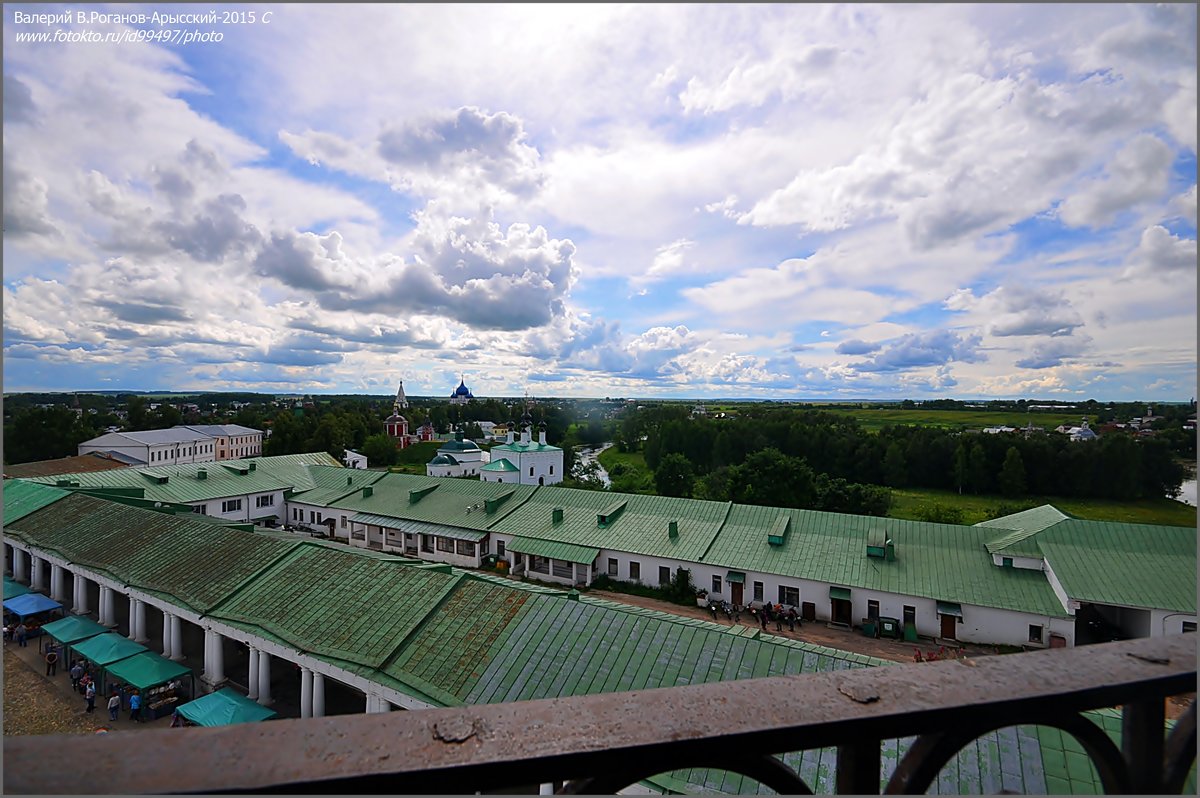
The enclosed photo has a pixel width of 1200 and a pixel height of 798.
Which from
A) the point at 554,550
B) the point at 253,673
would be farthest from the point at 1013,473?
the point at 253,673

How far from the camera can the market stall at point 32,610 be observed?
67.3 ft

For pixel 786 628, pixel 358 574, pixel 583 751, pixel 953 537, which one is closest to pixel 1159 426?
pixel 953 537

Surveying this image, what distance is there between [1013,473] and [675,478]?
120 feet

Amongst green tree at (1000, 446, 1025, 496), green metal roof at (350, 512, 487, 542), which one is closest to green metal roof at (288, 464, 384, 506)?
green metal roof at (350, 512, 487, 542)

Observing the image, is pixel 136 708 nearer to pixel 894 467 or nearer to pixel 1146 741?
pixel 1146 741

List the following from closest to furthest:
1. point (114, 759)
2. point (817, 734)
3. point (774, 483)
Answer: point (114, 759) → point (817, 734) → point (774, 483)

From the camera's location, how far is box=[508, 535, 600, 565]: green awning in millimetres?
26516

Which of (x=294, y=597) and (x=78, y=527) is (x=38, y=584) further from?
(x=294, y=597)

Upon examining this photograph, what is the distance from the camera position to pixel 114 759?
1.40 meters

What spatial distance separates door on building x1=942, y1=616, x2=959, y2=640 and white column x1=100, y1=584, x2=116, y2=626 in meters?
28.6

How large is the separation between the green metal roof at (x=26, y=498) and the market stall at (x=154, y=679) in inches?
586

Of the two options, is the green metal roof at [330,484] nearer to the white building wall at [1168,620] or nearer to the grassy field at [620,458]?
the grassy field at [620,458]

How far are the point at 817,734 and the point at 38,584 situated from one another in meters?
32.8

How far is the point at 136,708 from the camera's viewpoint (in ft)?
49.8
